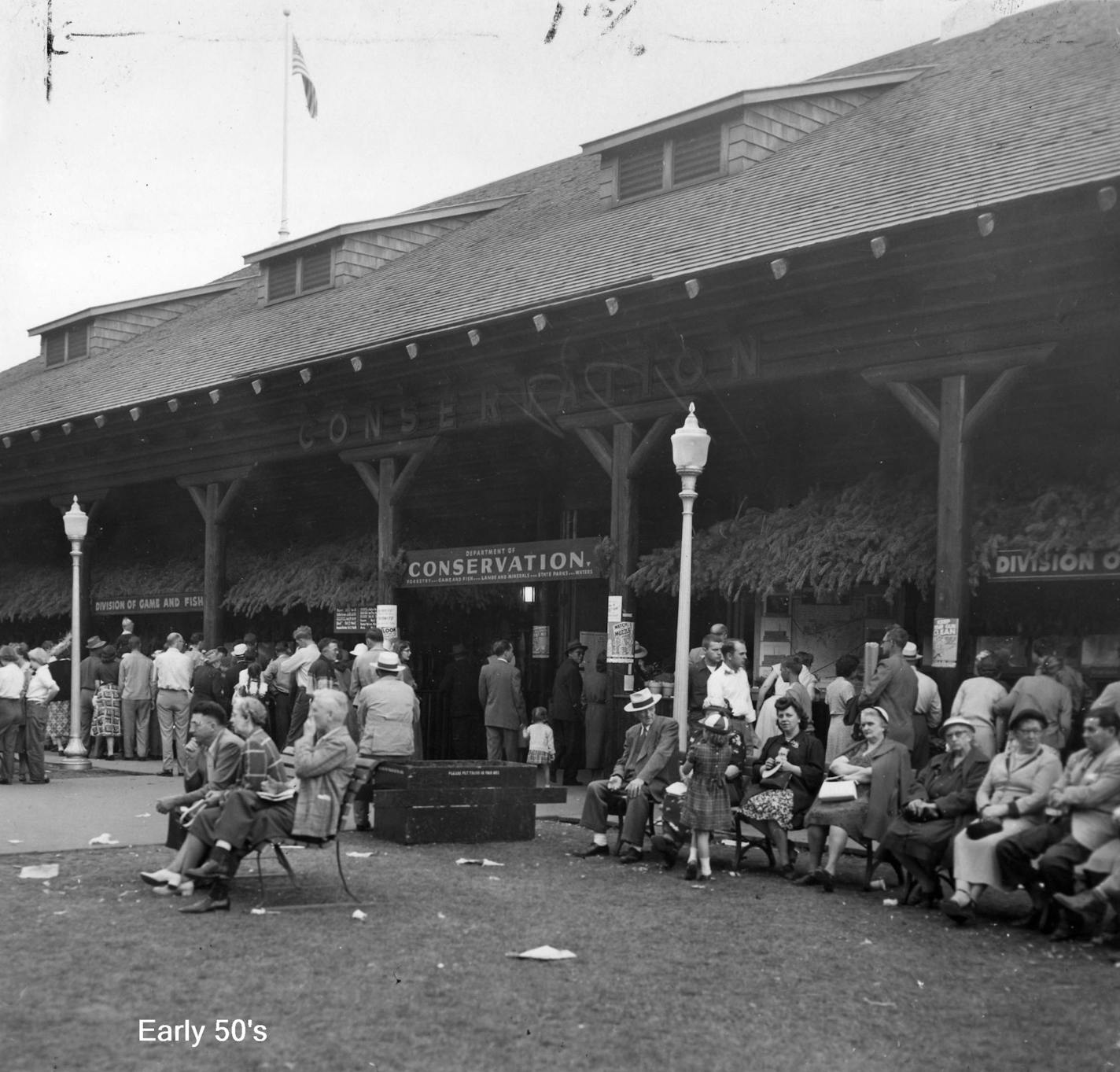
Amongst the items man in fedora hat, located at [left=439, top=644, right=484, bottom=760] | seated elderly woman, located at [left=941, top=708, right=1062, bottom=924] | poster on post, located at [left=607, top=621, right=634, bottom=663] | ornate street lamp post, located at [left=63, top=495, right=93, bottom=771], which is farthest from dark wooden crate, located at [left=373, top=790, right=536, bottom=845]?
ornate street lamp post, located at [left=63, top=495, right=93, bottom=771]

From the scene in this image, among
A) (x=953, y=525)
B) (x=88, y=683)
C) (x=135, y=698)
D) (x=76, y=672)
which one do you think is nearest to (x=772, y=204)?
(x=953, y=525)

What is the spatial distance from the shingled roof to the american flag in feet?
17.3

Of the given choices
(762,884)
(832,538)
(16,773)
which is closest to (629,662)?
(832,538)

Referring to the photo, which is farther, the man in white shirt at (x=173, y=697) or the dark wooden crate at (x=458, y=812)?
the man in white shirt at (x=173, y=697)

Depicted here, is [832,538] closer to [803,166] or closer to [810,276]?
[810,276]

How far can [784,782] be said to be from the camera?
11.0 meters

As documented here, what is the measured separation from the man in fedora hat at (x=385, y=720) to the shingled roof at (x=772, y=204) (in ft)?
15.8

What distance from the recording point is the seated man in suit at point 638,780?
36.9 ft

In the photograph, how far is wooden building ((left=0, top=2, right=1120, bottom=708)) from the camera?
12812 millimetres

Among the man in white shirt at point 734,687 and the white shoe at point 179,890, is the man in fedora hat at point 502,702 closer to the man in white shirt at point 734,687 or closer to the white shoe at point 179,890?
the man in white shirt at point 734,687

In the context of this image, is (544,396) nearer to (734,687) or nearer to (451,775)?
(734,687)

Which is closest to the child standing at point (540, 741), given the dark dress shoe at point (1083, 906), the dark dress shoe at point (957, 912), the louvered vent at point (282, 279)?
the dark dress shoe at point (957, 912)

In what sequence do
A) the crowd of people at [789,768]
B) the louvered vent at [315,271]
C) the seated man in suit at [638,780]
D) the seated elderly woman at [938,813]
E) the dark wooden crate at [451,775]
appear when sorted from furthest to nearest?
the louvered vent at [315,271]
the dark wooden crate at [451,775]
the seated man in suit at [638,780]
the seated elderly woman at [938,813]
the crowd of people at [789,768]

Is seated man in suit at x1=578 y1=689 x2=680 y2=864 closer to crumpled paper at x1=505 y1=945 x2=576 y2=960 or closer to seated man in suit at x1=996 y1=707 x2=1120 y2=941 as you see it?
seated man in suit at x1=996 y1=707 x2=1120 y2=941
